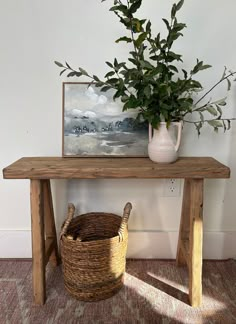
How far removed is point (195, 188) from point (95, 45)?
899mm

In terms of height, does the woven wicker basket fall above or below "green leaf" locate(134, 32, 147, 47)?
below

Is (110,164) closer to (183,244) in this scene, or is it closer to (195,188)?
(195,188)

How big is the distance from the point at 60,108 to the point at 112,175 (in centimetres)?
55

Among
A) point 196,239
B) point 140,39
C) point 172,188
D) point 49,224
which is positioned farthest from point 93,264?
point 140,39

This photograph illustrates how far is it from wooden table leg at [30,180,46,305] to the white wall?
368 mm

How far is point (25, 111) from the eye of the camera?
149cm

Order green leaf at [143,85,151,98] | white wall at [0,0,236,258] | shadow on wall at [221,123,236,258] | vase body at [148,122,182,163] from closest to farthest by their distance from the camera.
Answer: green leaf at [143,85,151,98] < vase body at [148,122,182,163] < white wall at [0,0,236,258] < shadow on wall at [221,123,236,258]

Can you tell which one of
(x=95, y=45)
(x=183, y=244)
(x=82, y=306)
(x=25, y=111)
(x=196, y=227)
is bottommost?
(x=82, y=306)

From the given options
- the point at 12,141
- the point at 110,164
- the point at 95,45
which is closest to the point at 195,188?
the point at 110,164

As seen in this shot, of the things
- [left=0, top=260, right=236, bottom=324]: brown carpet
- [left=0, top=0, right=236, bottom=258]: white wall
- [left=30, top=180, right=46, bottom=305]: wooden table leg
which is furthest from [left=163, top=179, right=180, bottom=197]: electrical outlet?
[left=30, top=180, right=46, bottom=305]: wooden table leg

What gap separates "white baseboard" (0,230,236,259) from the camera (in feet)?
5.35

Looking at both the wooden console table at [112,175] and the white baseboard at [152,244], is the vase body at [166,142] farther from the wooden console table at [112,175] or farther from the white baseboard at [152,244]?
the white baseboard at [152,244]

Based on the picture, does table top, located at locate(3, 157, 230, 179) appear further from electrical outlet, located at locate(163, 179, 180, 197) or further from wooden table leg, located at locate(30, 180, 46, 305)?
electrical outlet, located at locate(163, 179, 180, 197)

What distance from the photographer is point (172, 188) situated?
1.59m
